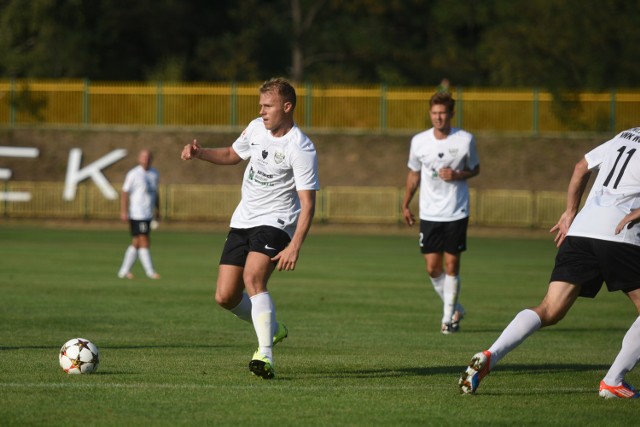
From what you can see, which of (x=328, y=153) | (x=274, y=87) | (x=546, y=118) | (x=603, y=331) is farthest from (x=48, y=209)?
(x=274, y=87)

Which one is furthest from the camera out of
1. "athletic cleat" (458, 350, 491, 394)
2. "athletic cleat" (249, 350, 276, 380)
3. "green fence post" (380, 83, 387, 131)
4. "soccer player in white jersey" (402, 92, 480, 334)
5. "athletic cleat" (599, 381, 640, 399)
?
"green fence post" (380, 83, 387, 131)

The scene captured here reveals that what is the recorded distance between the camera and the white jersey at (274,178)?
9.02m

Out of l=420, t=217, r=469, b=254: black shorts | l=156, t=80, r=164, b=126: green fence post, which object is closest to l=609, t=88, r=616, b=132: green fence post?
l=156, t=80, r=164, b=126: green fence post

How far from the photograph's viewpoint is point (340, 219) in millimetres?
41250

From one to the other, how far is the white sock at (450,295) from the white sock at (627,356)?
195 inches

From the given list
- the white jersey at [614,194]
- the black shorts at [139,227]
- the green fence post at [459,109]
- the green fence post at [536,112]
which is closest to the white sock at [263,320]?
the white jersey at [614,194]

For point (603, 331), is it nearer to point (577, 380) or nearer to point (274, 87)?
point (577, 380)

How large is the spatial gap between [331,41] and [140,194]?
34.2 metres

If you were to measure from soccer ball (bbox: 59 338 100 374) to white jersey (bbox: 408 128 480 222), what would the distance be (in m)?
5.63

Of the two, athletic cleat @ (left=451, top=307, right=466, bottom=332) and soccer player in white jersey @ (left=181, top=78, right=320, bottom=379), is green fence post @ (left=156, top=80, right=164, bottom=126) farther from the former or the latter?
soccer player in white jersey @ (left=181, top=78, right=320, bottom=379)

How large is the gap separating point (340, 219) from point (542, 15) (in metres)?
14.1

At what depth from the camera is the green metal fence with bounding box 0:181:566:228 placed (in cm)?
4034

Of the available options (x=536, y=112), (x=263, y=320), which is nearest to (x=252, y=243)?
(x=263, y=320)

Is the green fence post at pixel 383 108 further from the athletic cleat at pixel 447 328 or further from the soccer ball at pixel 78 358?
the soccer ball at pixel 78 358
